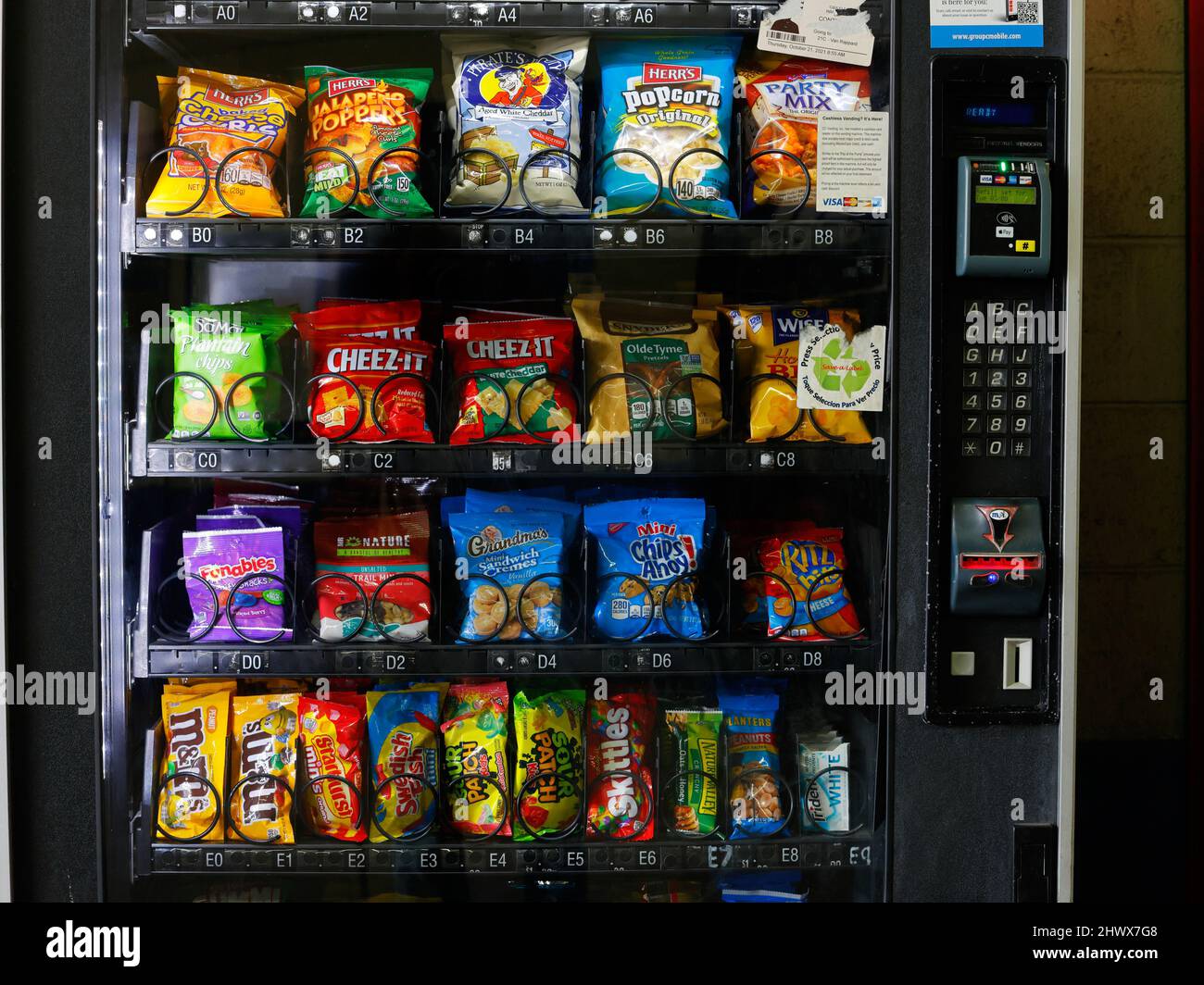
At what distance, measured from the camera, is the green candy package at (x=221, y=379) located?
141 cm

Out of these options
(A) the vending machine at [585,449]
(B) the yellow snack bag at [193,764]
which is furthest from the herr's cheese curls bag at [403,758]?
(B) the yellow snack bag at [193,764]

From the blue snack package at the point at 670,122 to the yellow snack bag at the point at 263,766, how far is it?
95 centimetres

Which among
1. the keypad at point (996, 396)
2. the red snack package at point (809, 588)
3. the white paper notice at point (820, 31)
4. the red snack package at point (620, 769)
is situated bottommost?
the red snack package at point (620, 769)

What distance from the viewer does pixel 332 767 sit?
1.45 meters

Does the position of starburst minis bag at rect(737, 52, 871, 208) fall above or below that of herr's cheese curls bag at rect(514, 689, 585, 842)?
above

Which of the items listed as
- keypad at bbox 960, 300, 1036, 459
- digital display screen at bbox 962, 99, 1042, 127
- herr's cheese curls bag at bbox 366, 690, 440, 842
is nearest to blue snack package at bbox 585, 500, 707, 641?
herr's cheese curls bag at bbox 366, 690, 440, 842

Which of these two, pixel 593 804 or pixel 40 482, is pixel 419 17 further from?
pixel 593 804

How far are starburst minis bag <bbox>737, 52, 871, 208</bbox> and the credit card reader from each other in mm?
238

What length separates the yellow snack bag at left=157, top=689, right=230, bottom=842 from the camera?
1.41 metres

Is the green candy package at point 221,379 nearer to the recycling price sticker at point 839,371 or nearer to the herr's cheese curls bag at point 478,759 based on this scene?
the herr's cheese curls bag at point 478,759

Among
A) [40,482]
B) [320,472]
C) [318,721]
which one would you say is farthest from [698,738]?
[40,482]

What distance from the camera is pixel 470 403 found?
1463 mm

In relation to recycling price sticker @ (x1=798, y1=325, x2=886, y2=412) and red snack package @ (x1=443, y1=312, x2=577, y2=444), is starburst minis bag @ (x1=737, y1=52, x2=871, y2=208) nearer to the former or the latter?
recycling price sticker @ (x1=798, y1=325, x2=886, y2=412)

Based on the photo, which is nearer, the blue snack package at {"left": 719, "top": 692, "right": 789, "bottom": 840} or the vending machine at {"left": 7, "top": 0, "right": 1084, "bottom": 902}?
the vending machine at {"left": 7, "top": 0, "right": 1084, "bottom": 902}
